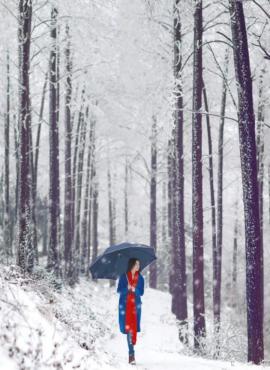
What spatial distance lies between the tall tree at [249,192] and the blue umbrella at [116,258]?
1.66 m

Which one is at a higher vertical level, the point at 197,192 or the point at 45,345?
the point at 197,192

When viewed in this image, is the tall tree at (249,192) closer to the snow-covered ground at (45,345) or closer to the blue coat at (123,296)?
the snow-covered ground at (45,345)

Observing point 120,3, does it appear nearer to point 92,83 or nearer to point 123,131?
point 92,83

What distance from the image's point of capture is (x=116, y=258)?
845 cm

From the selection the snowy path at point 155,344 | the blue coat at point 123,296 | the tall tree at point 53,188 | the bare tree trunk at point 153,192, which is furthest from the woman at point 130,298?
the bare tree trunk at point 153,192

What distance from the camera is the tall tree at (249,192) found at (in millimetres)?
8242

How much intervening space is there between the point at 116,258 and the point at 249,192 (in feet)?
8.20

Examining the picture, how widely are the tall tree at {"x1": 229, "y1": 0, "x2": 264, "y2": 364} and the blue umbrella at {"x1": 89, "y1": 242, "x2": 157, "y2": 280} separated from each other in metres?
1.66

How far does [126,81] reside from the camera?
17297 millimetres

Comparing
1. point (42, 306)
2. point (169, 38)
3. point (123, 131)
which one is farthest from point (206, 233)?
point (42, 306)

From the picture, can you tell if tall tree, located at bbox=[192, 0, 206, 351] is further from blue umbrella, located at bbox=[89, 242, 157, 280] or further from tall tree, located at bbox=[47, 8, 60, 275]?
tall tree, located at bbox=[47, 8, 60, 275]

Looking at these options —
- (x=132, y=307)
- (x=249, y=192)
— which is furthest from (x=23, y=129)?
(x=249, y=192)

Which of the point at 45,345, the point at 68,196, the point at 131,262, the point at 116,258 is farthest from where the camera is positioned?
the point at 68,196

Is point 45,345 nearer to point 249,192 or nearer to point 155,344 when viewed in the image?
point 249,192
